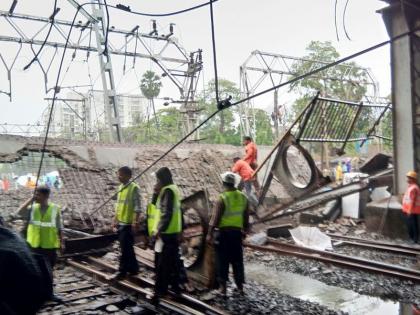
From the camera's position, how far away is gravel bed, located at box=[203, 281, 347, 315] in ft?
20.0

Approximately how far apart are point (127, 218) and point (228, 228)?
1685 mm

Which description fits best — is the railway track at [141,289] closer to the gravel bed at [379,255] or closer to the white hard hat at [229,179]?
the white hard hat at [229,179]

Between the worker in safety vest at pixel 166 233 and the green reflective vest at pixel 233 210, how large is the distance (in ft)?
2.52

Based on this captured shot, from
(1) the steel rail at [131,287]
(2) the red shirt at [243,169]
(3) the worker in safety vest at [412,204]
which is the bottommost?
(1) the steel rail at [131,287]

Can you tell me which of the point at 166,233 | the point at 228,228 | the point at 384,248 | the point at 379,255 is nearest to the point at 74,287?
the point at 166,233

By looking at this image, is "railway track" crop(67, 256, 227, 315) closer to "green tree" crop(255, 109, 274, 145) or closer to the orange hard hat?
the orange hard hat

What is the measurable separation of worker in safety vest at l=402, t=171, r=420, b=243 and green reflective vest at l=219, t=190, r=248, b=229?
19.3 feet

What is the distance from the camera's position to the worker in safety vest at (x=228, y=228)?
660cm

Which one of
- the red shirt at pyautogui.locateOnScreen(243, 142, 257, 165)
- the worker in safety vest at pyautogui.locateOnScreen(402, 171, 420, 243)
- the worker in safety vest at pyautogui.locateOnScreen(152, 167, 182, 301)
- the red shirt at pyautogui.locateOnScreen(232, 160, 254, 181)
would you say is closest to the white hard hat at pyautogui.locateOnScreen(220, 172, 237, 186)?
the worker in safety vest at pyautogui.locateOnScreen(152, 167, 182, 301)

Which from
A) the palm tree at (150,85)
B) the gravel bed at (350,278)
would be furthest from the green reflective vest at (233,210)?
the palm tree at (150,85)

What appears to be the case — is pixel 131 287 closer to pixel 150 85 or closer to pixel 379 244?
pixel 379 244

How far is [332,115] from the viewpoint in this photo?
10.3 metres

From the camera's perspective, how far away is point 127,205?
23.2 feet

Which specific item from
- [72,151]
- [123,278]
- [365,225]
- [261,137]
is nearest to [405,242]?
[365,225]
